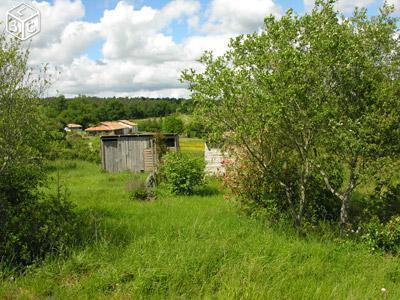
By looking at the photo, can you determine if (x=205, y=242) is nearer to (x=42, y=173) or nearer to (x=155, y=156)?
(x=42, y=173)

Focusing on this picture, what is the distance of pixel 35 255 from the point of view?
6066 millimetres

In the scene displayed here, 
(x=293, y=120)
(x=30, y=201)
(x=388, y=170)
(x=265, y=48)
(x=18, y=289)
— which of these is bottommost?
(x=18, y=289)

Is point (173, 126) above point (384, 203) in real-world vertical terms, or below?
above

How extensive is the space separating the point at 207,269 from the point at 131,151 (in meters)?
19.2

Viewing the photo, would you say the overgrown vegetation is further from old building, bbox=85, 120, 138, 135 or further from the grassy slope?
old building, bbox=85, 120, 138, 135

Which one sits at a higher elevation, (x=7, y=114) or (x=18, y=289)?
(x=7, y=114)

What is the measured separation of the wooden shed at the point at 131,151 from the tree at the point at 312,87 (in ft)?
52.6

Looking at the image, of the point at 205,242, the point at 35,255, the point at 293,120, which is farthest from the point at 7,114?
the point at 293,120

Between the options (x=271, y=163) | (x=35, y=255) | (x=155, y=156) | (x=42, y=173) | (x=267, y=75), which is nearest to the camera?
(x=35, y=255)

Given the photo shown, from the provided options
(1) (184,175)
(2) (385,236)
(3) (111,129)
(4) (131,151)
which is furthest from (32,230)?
(3) (111,129)

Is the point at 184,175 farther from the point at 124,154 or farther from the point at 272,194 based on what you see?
the point at 124,154

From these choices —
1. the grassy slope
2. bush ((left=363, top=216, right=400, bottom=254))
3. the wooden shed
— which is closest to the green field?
the wooden shed

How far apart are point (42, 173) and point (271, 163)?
4.87 metres

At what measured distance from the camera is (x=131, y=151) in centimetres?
2402
